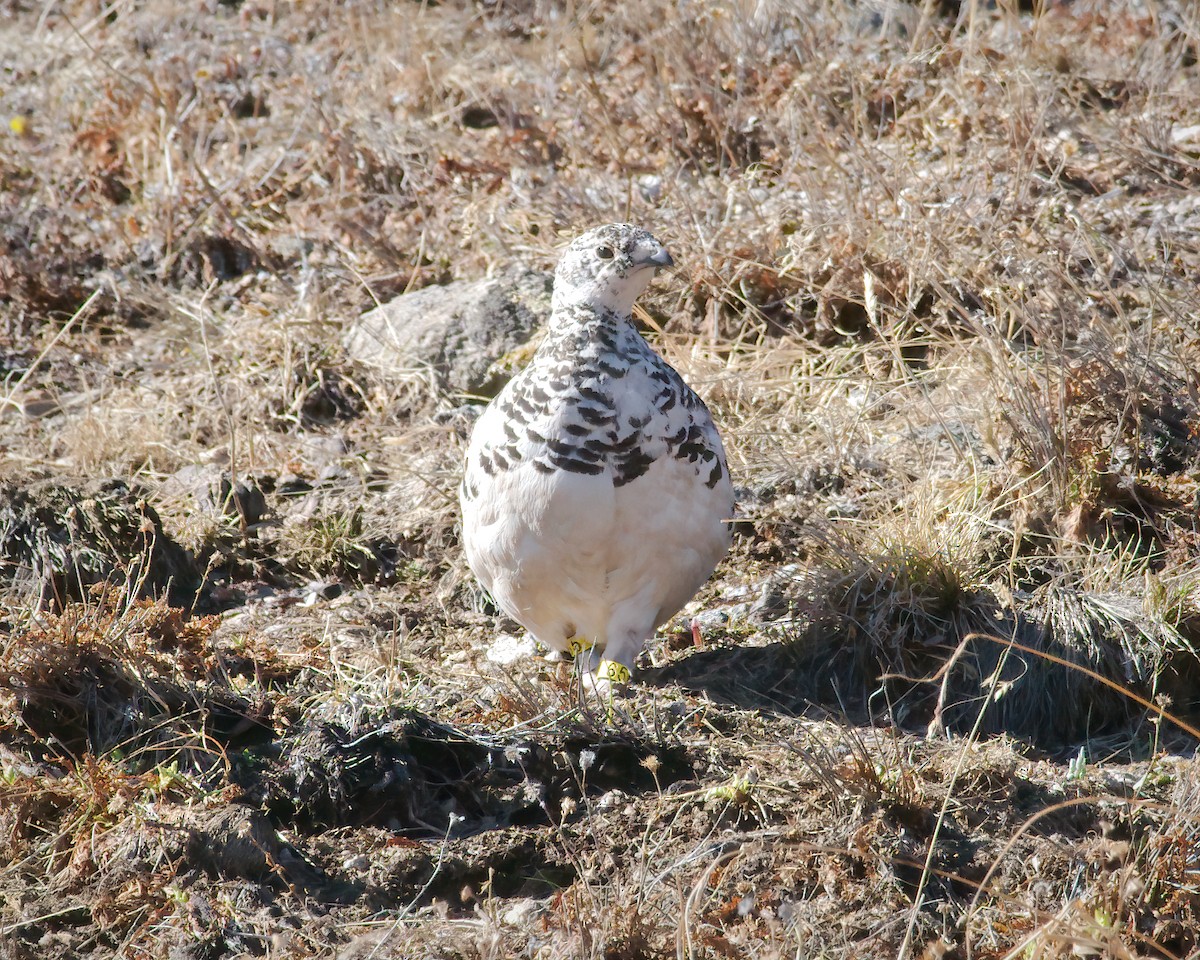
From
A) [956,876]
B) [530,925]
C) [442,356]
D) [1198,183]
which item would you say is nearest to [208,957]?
[530,925]

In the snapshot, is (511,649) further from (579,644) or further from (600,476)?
(600,476)

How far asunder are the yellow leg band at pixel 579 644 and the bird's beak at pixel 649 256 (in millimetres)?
1071

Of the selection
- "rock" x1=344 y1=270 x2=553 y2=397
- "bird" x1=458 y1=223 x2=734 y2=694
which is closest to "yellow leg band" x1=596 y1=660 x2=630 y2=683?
"bird" x1=458 y1=223 x2=734 y2=694

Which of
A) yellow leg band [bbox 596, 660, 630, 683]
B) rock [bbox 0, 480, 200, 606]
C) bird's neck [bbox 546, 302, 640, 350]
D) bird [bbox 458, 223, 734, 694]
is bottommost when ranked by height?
rock [bbox 0, 480, 200, 606]

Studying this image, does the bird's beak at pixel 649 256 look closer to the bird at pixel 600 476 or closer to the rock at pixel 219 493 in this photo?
the bird at pixel 600 476

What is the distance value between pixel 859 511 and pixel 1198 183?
212 cm

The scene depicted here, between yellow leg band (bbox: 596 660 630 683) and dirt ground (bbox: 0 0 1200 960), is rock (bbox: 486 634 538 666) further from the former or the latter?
yellow leg band (bbox: 596 660 630 683)

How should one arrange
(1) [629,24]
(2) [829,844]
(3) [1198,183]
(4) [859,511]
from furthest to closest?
(1) [629,24], (3) [1198,183], (4) [859,511], (2) [829,844]

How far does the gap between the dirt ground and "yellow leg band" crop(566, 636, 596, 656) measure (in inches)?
4.8

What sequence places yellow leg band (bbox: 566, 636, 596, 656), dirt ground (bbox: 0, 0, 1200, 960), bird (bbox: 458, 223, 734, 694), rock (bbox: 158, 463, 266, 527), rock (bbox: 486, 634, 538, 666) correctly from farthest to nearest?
rock (bbox: 158, 463, 266, 527) < rock (bbox: 486, 634, 538, 666) < yellow leg band (bbox: 566, 636, 596, 656) < bird (bbox: 458, 223, 734, 694) < dirt ground (bbox: 0, 0, 1200, 960)

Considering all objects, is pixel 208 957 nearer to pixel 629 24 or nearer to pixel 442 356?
pixel 442 356

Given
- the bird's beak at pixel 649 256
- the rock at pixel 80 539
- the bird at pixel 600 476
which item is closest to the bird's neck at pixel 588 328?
the bird at pixel 600 476

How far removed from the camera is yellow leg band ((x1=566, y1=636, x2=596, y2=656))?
12.3ft

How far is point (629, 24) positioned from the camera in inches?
260
